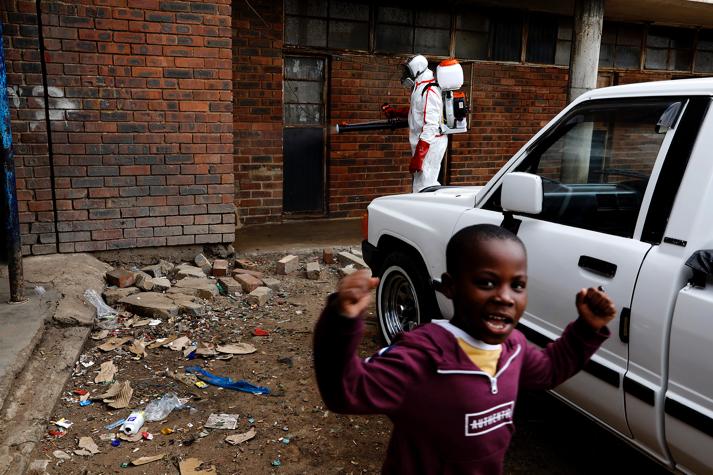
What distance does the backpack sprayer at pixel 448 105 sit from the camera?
772 cm

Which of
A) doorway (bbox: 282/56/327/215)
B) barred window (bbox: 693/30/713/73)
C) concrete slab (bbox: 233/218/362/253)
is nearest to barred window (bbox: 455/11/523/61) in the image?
doorway (bbox: 282/56/327/215)

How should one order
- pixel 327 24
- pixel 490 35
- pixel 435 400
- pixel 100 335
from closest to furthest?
1. pixel 435 400
2. pixel 100 335
3. pixel 327 24
4. pixel 490 35

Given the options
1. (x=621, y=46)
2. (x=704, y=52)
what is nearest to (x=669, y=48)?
(x=704, y=52)

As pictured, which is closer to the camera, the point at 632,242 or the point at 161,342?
the point at 632,242

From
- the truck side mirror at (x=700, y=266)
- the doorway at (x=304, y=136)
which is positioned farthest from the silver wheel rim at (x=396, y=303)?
the doorway at (x=304, y=136)

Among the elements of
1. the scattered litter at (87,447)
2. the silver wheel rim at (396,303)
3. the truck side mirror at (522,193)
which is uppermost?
the truck side mirror at (522,193)

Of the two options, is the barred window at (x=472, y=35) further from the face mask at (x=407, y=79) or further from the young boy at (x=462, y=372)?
the young boy at (x=462, y=372)

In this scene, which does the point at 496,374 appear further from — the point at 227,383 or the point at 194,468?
the point at 227,383

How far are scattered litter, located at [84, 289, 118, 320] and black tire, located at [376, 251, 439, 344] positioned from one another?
227 centimetres

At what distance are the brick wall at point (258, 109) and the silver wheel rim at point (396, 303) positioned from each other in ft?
14.3

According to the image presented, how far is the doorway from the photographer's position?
8625 mm

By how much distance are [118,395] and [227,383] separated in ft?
2.20

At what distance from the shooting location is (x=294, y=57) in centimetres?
852

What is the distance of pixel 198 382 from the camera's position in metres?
4.21
